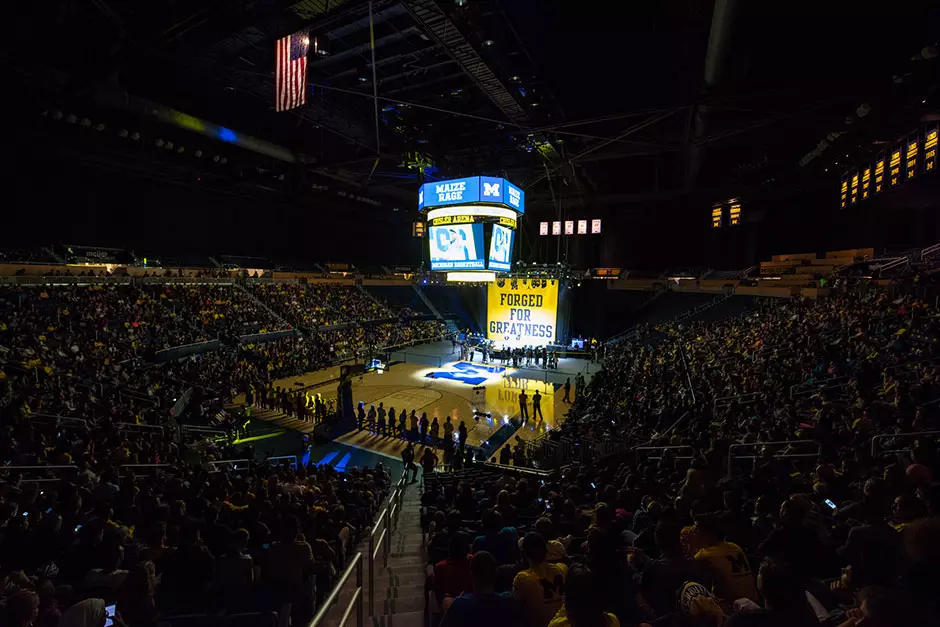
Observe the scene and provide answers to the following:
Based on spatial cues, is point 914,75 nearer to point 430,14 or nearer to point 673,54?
point 673,54

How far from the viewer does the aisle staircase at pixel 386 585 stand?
3.25 metres

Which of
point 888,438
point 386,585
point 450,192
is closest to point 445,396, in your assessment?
point 450,192

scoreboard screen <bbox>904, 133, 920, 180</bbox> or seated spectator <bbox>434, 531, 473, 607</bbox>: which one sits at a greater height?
scoreboard screen <bbox>904, 133, 920, 180</bbox>

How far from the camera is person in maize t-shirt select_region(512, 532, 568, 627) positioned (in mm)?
2756

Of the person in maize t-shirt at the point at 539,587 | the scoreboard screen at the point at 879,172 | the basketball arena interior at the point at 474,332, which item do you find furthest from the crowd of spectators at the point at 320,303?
the scoreboard screen at the point at 879,172

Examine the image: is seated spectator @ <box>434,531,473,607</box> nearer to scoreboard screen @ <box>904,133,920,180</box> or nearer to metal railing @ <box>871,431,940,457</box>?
metal railing @ <box>871,431,940,457</box>

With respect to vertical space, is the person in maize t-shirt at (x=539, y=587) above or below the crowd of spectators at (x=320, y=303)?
below

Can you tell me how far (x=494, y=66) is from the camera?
A: 43.9 ft

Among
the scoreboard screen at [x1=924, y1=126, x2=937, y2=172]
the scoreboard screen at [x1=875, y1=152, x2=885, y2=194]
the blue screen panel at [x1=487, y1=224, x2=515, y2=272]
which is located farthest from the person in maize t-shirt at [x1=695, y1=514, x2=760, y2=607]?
the scoreboard screen at [x1=875, y1=152, x2=885, y2=194]

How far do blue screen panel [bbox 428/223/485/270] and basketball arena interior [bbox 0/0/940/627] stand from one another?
0.18m

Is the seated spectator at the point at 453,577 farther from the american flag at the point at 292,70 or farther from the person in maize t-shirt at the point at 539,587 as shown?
the american flag at the point at 292,70

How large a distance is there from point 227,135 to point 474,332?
23.8 meters

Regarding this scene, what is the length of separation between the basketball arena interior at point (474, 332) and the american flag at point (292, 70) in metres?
0.11

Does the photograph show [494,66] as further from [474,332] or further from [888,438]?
[474,332]
